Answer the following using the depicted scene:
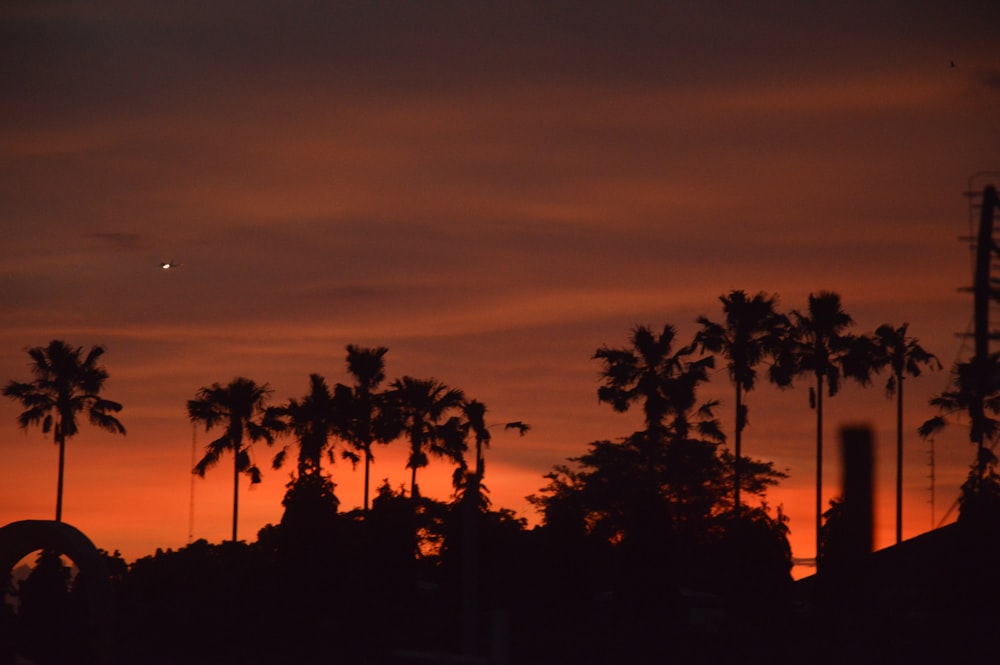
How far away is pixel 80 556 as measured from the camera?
4003 centimetres

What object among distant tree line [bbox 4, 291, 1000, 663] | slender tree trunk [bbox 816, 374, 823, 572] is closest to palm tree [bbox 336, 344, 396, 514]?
Result: distant tree line [bbox 4, 291, 1000, 663]

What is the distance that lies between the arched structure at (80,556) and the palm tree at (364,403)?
35.0 m

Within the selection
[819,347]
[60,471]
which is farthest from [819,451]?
[60,471]

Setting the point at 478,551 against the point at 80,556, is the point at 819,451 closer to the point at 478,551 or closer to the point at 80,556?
the point at 478,551

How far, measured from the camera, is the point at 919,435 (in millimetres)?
83062

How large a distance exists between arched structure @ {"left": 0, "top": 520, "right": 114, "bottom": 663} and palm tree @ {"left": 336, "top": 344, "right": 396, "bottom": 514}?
35049 millimetres

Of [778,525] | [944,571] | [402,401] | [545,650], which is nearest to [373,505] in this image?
[402,401]

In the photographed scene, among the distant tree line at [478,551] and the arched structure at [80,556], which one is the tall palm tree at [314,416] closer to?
the distant tree line at [478,551]

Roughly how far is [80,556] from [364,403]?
125ft

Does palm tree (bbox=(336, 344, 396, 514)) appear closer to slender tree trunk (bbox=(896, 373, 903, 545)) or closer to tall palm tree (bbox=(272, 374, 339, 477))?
tall palm tree (bbox=(272, 374, 339, 477))

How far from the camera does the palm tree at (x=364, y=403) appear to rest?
77.4 metres

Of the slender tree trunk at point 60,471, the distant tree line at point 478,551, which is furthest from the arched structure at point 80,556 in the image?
the slender tree trunk at point 60,471

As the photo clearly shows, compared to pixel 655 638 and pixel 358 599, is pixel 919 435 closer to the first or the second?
pixel 358 599

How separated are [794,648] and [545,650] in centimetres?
566
